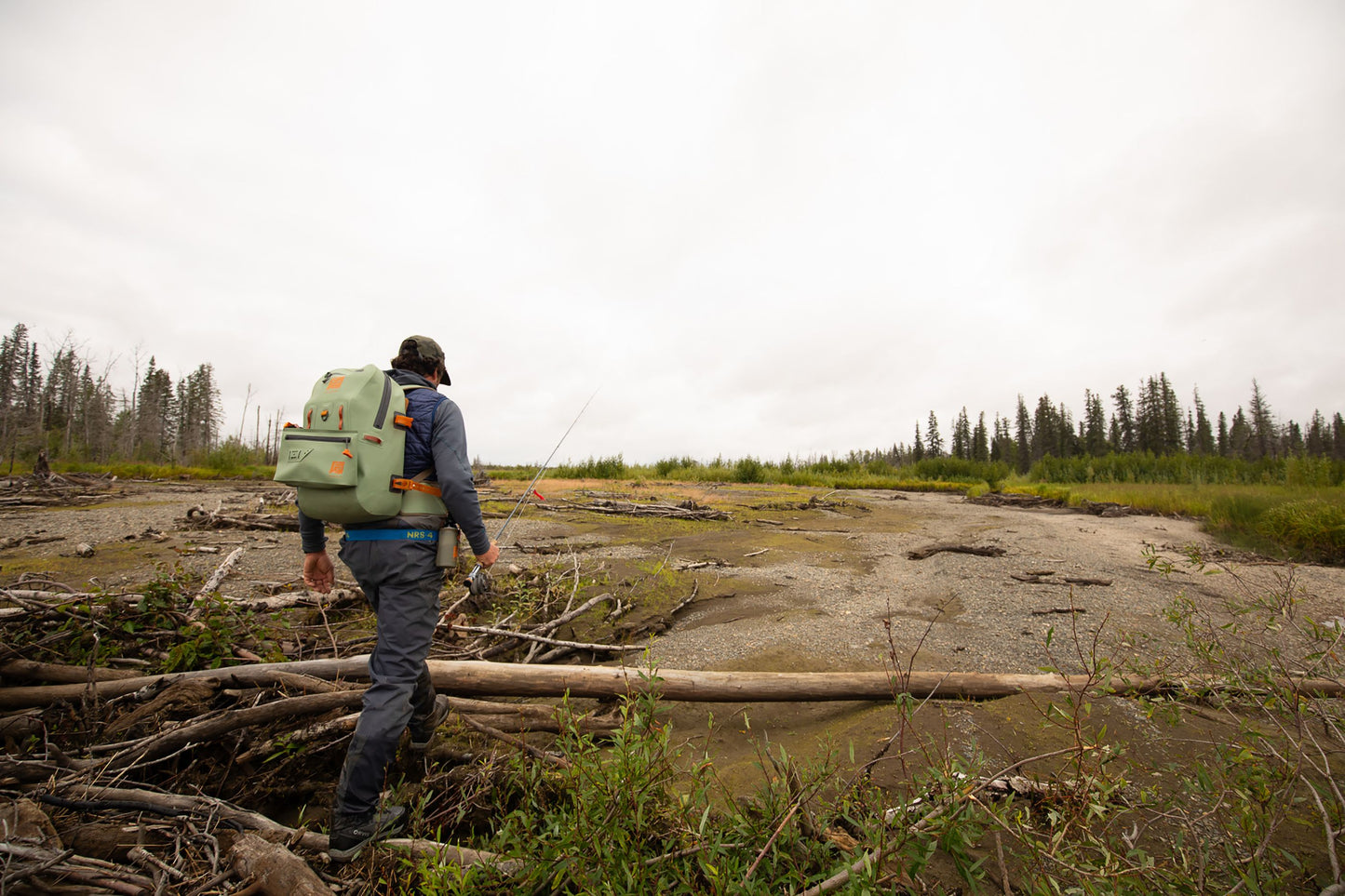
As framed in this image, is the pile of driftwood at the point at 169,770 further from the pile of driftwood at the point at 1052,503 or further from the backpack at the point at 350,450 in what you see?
the pile of driftwood at the point at 1052,503

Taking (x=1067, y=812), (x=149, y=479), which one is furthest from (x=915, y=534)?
(x=149, y=479)

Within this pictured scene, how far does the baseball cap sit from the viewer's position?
11.0ft

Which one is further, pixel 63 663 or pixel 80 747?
pixel 63 663

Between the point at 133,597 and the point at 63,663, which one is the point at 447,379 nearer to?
the point at 133,597

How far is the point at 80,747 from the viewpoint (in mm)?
2797

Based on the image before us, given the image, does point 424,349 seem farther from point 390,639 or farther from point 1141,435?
point 1141,435

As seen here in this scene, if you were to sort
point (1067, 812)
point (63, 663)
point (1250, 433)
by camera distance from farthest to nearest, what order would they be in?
point (1250, 433) < point (63, 663) < point (1067, 812)

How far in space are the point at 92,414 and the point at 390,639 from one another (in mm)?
72254

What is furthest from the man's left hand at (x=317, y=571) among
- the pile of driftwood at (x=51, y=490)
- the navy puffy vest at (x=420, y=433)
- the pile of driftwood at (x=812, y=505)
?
the pile of driftwood at (x=51, y=490)

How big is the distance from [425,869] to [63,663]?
3.71 meters

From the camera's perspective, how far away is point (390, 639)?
2691mm

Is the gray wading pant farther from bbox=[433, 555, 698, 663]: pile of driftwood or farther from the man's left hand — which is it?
bbox=[433, 555, 698, 663]: pile of driftwood

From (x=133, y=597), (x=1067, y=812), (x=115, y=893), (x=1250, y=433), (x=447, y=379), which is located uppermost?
(x=1250, y=433)

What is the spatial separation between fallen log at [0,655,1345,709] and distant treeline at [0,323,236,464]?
40095 mm
